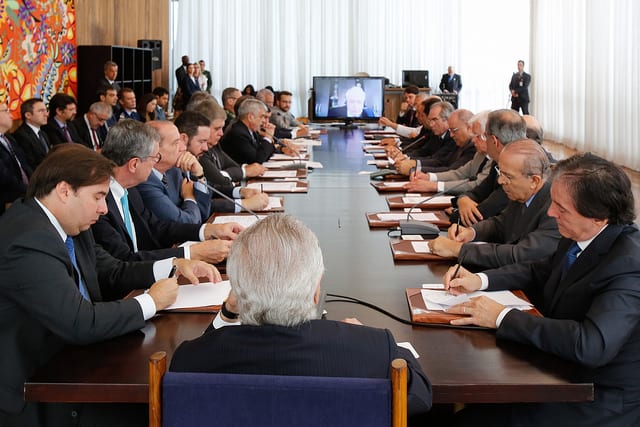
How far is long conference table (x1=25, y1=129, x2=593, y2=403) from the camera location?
170 centimetres

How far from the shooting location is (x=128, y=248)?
2.83 metres

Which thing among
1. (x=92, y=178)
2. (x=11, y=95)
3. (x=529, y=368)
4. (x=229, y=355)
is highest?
(x=11, y=95)

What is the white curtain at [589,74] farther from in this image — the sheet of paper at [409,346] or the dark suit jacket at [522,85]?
the sheet of paper at [409,346]

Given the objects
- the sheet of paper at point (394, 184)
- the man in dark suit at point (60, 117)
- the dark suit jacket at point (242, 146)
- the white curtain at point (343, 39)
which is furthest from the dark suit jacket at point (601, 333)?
the white curtain at point (343, 39)

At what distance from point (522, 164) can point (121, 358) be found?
5.72 ft

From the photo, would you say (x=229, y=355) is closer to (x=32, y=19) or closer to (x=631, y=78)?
(x=32, y=19)

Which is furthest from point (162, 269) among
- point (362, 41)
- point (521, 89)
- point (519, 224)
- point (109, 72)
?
point (362, 41)

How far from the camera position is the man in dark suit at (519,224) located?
109 inches

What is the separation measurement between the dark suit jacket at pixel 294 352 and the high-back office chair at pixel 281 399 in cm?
13

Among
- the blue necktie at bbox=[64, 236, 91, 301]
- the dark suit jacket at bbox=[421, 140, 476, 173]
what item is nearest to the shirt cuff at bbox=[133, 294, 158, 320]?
the blue necktie at bbox=[64, 236, 91, 301]

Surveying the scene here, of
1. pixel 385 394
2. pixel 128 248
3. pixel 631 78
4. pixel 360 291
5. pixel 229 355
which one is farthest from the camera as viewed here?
pixel 631 78

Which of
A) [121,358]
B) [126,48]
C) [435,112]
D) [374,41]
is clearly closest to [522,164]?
[121,358]

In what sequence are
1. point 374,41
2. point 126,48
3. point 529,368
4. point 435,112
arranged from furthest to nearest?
point 374,41, point 126,48, point 435,112, point 529,368

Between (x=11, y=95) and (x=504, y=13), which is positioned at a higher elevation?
(x=504, y=13)
